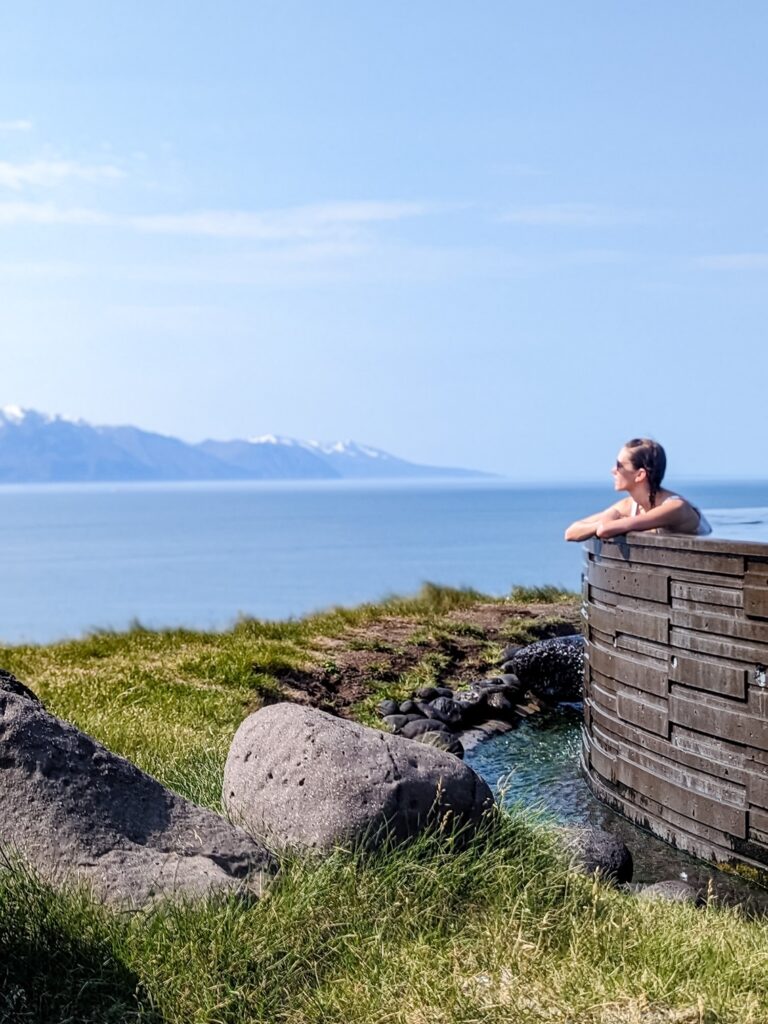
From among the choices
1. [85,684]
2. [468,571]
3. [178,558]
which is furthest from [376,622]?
[178,558]

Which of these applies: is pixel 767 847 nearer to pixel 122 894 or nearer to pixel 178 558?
pixel 122 894

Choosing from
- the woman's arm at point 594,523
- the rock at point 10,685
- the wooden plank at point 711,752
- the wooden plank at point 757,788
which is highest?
the woman's arm at point 594,523

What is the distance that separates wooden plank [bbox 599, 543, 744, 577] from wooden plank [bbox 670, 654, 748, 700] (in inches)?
25.2

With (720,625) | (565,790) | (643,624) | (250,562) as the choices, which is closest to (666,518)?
(643,624)

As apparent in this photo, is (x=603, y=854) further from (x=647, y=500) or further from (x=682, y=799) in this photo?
(x=647, y=500)

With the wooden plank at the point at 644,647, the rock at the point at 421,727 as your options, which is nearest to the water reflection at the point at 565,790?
the rock at the point at 421,727

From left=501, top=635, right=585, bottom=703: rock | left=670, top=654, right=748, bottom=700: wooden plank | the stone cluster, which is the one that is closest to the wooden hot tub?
left=670, top=654, right=748, bottom=700: wooden plank

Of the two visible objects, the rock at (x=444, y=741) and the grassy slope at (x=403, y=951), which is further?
the rock at (x=444, y=741)

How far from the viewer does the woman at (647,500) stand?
31.2 ft

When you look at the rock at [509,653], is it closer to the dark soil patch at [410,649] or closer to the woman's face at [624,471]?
the dark soil patch at [410,649]

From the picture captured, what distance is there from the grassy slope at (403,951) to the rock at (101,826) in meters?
0.20

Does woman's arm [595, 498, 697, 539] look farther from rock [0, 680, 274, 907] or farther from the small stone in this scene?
the small stone

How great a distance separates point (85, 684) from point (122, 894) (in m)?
7.89

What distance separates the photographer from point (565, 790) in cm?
1066
